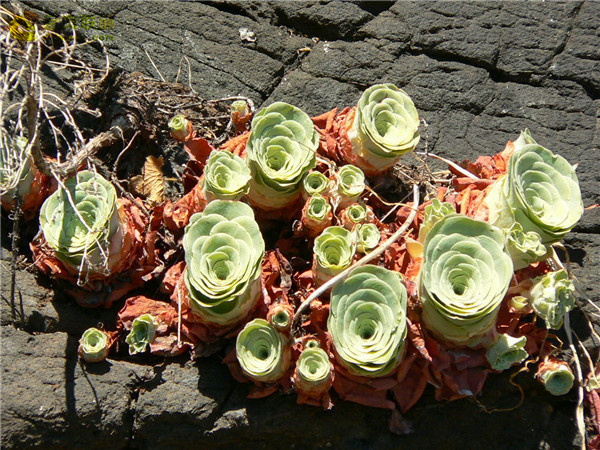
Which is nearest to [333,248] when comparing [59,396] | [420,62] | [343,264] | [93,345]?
[343,264]

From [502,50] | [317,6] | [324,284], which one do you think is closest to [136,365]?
[324,284]

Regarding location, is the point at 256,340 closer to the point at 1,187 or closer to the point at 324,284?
the point at 324,284

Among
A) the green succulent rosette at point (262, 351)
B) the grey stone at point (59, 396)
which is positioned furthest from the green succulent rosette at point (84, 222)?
the green succulent rosette at point (262, 351)

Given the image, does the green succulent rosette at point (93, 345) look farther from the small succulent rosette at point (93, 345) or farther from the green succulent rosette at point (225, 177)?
the green succulent rosette at point (225, 177)

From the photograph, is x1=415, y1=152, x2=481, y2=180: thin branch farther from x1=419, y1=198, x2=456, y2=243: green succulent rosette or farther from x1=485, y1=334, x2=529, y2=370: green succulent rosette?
x1=485, y1=334, x2=529, y2=370: green succulent rosette

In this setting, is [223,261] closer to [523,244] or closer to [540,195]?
[523,244]

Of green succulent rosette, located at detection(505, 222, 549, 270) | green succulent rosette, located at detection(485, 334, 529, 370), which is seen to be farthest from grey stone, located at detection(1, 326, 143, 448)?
green succulent rosette, located at detection(505, 222, 549, 270)
